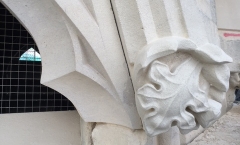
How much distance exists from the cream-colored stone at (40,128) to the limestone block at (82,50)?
0.16 m

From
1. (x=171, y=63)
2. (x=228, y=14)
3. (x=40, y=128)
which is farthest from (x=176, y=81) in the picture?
(x=228, y=14)

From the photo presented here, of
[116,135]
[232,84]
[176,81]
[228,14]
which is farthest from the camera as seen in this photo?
[228,14]

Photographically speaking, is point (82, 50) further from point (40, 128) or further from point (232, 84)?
point (232, 84)

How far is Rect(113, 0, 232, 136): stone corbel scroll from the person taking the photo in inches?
28.2

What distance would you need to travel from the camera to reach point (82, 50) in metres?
0.80

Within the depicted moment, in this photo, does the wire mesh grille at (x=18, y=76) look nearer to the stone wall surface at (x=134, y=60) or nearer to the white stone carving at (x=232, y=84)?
the stone wall surface at (x=134, y=60)

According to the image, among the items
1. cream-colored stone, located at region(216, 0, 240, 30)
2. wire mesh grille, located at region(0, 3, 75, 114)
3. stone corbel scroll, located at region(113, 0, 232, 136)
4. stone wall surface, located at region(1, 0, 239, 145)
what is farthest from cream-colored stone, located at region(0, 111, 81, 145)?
cream-colored stone, located at region(216, 0, 240, 30)

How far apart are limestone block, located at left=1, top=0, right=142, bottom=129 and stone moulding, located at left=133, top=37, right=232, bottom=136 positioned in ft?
0.26

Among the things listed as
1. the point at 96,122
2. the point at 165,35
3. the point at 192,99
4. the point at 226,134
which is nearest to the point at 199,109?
the point at 192,99

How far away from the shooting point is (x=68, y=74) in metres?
0.81

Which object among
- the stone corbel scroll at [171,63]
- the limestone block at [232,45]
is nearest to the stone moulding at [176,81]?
the stone corbel scroll at [171,63]

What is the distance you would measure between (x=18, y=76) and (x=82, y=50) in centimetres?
29

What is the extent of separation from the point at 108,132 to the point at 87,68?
210mm

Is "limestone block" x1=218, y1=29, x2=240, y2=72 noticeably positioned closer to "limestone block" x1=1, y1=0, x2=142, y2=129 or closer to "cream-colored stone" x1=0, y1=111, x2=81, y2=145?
"limestone block" x1=1, y1=0, x2=142, y2=129
